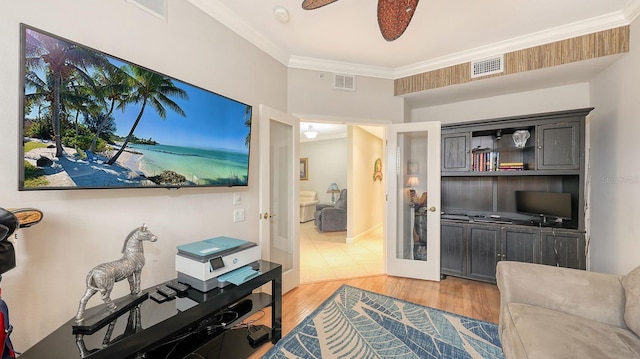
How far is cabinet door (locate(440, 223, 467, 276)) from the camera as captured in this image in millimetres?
3037

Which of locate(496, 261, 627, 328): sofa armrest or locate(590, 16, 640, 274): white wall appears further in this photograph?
locate(590, 16, 640, 274): white wall

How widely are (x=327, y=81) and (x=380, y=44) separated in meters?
0.73

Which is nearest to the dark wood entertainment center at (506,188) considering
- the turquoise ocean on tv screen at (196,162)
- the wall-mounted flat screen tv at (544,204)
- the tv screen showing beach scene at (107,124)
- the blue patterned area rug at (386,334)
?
the wall-mounted flat screen tv at (544,204)

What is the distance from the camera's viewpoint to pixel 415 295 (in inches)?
108

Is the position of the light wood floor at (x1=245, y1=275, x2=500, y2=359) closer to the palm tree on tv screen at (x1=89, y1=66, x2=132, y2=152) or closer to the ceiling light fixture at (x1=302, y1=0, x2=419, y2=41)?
the palm tree on tv screen at (x1=89, y1=66, x2=132, y2=152)

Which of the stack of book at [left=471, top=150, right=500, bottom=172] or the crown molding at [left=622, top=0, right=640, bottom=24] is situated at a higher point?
the crown molding at [left=622, top=0, right=640, bottom=24]

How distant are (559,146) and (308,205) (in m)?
5.52

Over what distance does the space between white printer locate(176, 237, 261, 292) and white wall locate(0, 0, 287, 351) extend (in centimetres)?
27

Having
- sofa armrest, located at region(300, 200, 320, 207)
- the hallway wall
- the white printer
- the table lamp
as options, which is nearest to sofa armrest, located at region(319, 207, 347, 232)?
the hallway wall

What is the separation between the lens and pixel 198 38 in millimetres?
1968

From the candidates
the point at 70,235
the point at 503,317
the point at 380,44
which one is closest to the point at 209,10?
the point at 380,44

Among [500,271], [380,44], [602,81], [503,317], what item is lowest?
[503,317]

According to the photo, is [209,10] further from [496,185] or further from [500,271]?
[496,185]

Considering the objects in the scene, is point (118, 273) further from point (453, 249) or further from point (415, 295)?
point (453, 249)
